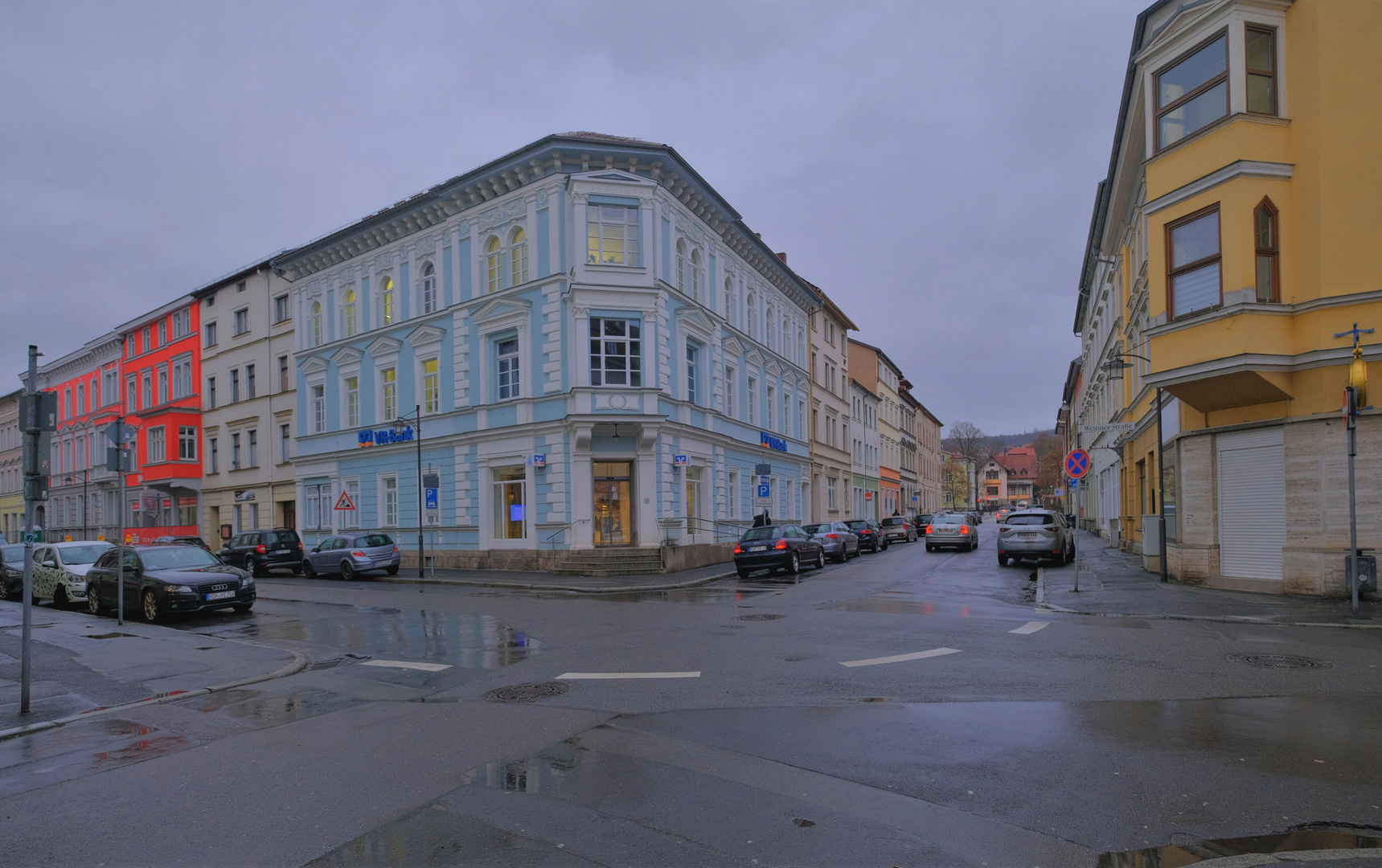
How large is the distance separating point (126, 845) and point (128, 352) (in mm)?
57148

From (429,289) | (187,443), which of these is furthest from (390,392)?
(187,443)

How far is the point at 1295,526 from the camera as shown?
14617mm

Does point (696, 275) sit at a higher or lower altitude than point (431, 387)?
higher

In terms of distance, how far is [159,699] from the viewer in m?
8.62

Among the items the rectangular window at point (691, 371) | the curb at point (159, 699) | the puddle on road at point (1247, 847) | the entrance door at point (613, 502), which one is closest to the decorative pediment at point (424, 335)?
the entrance door at point (613, 502)

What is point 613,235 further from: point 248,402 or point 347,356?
point 248,402

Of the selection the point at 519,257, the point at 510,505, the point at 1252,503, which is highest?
the point at 519,257

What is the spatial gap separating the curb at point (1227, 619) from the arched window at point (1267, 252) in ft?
19.1

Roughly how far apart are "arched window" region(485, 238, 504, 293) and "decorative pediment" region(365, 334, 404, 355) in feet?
17.0

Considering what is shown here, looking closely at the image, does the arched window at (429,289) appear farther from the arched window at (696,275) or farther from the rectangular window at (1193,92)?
the rectangular window at (1193,92)

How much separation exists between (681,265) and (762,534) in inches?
408

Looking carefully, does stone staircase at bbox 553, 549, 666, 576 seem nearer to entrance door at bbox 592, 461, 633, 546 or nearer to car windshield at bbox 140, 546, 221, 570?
entrance door at bbox 592, 461, 633, 546

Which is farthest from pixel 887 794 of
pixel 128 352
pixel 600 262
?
pixel 128 352

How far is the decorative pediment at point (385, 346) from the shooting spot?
1233 inches
